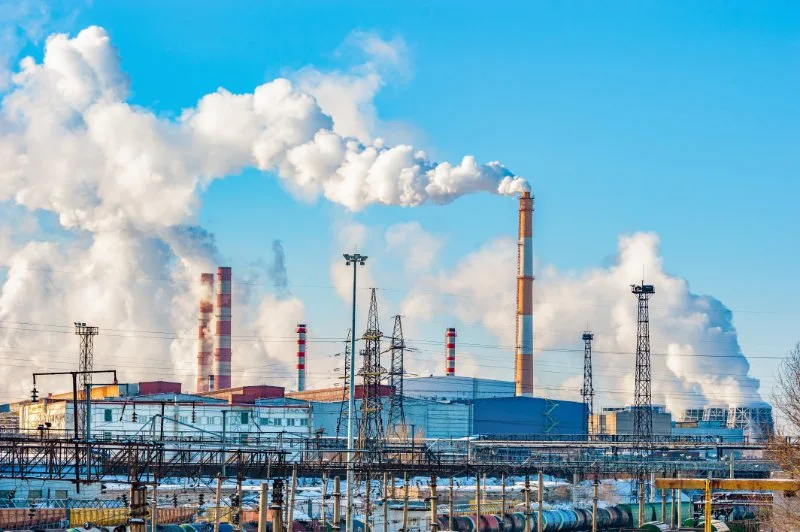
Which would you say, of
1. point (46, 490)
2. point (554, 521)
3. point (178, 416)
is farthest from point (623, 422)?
point (46, 490)

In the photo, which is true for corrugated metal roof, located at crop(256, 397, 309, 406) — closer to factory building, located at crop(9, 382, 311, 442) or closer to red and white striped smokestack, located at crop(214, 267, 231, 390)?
factory building, located at crop(9, 382, 311, 442)

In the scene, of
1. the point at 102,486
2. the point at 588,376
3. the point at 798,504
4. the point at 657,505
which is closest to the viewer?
the point at 798,504

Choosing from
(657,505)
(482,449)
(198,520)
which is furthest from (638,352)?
(198,520)

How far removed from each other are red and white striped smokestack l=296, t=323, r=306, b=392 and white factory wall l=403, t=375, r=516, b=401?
9.49 m

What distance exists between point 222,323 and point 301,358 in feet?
25.8

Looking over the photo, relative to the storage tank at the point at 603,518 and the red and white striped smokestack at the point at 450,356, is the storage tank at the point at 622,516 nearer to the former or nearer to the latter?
the storage tank at the point at 603,518

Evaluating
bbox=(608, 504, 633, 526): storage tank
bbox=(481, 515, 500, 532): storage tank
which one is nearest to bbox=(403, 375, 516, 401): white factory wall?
bbox=(608, 504, 633, 526): storage tank

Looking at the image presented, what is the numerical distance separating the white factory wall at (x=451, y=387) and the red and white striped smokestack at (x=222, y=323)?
16.7 meters

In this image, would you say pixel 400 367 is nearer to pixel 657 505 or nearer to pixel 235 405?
pixel 235 405

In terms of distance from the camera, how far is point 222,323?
346 feet

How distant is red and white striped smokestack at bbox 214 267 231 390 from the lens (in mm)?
105750

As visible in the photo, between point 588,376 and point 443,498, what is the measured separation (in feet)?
145

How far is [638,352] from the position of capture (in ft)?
261

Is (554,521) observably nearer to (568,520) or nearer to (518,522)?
(568,520)
